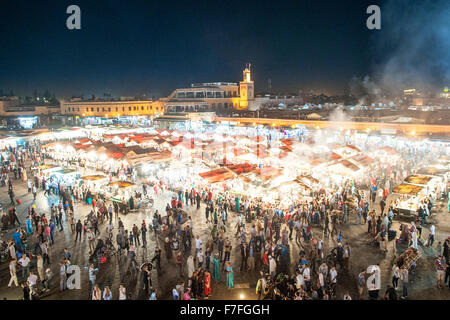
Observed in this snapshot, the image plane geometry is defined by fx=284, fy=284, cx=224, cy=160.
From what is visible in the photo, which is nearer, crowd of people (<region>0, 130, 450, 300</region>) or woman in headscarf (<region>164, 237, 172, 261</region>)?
crowd of people (<region>0, 130, 450, 300</region>)

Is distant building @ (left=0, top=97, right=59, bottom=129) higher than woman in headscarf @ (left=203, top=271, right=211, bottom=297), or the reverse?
distant building @ (left=0, top=97, right=59, bottom=129)

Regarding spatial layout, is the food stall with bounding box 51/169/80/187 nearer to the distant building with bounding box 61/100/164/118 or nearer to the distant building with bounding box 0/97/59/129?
the distant building with bounding box 0/97/59/129

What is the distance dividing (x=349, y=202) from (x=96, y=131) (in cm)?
2917

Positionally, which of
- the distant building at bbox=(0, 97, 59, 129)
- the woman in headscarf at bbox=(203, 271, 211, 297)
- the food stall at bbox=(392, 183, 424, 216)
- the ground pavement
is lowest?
the ground pavement

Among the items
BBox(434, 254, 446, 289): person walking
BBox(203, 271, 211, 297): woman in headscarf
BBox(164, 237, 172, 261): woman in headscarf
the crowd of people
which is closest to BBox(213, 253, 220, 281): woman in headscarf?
the crowd of people

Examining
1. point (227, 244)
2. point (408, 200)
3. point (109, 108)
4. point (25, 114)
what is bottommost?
point (227, 244)

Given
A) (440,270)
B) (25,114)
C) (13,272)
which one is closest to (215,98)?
(25,114)

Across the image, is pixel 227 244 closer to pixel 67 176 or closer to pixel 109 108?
pixel 67 176

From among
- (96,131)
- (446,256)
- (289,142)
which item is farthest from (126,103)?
(446,256)

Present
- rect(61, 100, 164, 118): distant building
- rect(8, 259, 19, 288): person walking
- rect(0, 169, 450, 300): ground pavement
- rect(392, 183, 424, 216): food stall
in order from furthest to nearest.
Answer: rect(61, 100, 164, 118): distant building < rect(392, 183, 424, 216): food stall < rect(8, 259, 19, 288): person walking < rect(0, 169, 450, 300): ground pavement

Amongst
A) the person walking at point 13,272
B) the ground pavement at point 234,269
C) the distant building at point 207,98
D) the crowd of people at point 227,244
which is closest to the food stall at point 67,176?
the crowd of people at point 227,244

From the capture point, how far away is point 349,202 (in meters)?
11.8

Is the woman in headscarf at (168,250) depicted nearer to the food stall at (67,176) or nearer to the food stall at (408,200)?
the food stall at (408,200)
